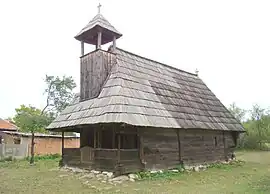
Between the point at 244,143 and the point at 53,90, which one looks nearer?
the point at 244,143

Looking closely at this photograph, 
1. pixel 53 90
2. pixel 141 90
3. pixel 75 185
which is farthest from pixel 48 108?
pixel 75 185

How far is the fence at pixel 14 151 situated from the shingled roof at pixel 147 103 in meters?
6.34

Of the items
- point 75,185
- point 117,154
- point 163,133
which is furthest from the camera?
point 163,133

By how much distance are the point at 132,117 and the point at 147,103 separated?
69.3 inches

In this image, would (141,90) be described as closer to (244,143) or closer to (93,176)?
(93,176)

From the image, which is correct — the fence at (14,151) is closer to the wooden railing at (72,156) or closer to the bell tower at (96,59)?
the wooden railing at (72,156)

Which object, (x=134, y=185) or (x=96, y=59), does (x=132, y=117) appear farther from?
(x=96, y=59)

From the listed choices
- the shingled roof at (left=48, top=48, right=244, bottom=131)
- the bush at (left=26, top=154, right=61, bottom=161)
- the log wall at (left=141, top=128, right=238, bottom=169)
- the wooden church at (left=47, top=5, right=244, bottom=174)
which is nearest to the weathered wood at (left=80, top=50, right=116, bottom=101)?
the wooden church at (left=47, top=5, right=244, bottom=174)

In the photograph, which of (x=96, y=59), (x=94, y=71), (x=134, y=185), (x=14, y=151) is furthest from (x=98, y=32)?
(x=14, y=151)

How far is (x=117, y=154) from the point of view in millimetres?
9867

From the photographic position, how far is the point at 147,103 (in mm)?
11453

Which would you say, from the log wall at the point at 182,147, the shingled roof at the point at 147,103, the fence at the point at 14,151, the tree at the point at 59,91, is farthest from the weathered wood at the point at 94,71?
the tree at the point at 59,91

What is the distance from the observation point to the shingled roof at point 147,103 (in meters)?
10.3

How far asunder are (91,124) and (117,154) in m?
1.46
